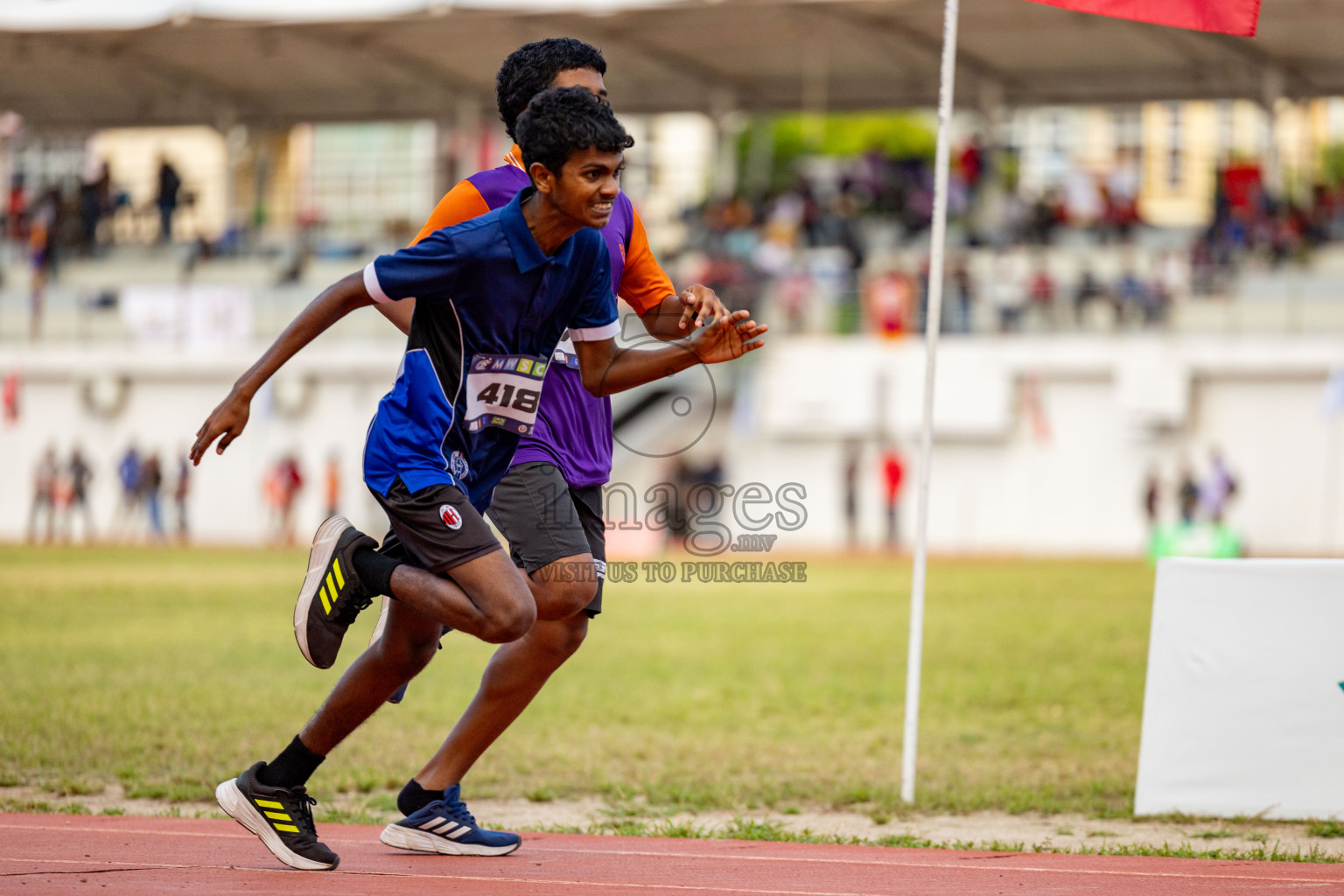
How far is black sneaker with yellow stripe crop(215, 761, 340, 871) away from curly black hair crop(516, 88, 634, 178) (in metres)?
2.08

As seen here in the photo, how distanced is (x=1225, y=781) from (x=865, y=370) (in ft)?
76.5

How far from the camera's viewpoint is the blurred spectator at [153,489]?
31953 mm

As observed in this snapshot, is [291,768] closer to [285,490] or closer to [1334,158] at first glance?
[285,490]

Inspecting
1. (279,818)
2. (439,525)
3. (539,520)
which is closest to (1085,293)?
(539,520)

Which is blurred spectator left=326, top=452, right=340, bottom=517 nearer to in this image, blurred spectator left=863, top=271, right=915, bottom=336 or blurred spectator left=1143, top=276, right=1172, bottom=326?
blurred spectator left=863, top=271, right=915, bottom=336

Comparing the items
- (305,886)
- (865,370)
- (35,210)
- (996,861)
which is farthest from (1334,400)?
(35,210)

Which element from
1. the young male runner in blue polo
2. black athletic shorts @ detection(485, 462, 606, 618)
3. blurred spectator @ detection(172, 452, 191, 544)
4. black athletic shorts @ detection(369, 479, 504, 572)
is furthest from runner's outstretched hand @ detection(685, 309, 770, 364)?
blurred spectator @ detection(172, 452, 191, 544)

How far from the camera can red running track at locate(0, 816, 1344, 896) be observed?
4430mm

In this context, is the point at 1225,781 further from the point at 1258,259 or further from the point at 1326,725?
the point at 1258,259

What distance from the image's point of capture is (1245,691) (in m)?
6.30

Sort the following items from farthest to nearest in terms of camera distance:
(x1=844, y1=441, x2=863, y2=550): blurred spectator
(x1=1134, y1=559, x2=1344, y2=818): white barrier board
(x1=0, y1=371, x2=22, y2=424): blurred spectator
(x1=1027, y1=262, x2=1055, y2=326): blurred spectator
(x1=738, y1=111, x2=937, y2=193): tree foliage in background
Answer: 1. (x1=738, y1=111, x2=937, y2=193): tree foliage in background
2. (x1=0, y1=371, x2=22, y2=424): blurred spectator
3. (x1=844, y1=441, x2=863, y2=550): blurred spectator
4. (x1=1027, y1=262, x2=1055, y2=326): blurred spectator
5. (x1=1134, y1=559, x2=1344, y2=818): white barrier board

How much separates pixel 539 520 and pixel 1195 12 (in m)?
3.84

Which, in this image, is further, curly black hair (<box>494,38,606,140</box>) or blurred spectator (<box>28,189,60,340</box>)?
blurred spectator (<box>28,189,60,340</box>)

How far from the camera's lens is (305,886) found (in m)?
4.35
